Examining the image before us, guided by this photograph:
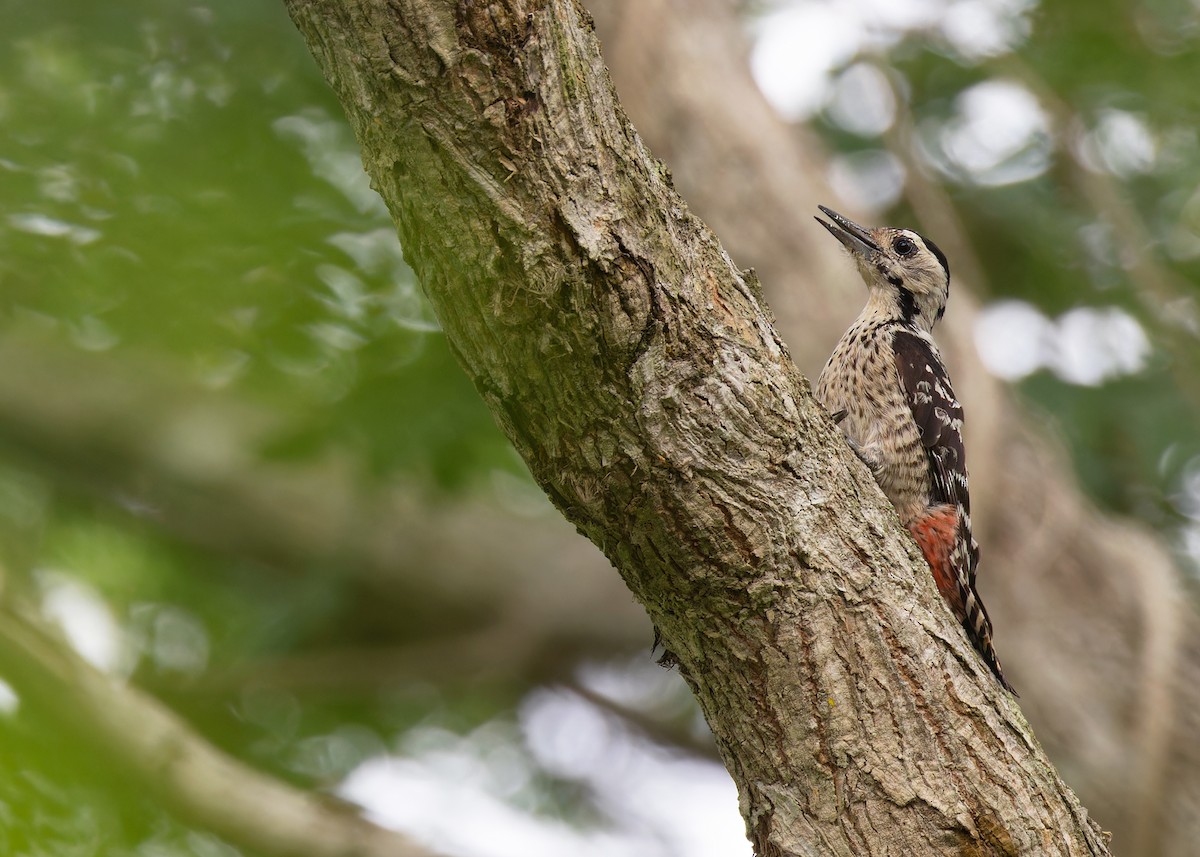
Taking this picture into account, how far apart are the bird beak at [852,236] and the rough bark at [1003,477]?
531mm

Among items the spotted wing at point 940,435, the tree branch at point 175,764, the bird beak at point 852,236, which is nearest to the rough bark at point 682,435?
the tree branch at point 175,764

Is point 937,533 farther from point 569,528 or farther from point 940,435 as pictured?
point 569,528

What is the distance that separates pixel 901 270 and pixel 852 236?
393 mm

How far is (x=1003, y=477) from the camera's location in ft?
22.4

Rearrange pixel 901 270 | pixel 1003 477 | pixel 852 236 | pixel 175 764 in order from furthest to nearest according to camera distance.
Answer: pixel 1003 477 → pixel 852 236 → pixel 901 270 → pixel 175 764

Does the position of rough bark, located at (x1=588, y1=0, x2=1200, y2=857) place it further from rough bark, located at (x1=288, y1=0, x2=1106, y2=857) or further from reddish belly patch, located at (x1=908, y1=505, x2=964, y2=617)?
rough bark, located at (x1=288, y1=0, x2=1106, y2=857)

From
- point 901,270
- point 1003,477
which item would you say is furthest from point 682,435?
point 1003,477

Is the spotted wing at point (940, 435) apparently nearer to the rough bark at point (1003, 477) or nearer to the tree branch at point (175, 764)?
the rough bark at point (1003, 477)

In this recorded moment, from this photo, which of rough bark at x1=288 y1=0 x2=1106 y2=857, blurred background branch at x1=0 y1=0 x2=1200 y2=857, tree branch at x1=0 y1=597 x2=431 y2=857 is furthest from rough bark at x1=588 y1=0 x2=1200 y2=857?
rough bark at x1=288 y1=0 x2=1106 y2=857

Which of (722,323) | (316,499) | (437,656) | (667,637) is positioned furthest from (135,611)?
(722,323)

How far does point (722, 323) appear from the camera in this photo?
9.25 feet

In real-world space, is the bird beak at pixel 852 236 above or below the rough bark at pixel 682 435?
above

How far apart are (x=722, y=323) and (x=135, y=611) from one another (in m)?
3.80

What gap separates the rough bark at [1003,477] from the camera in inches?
262
